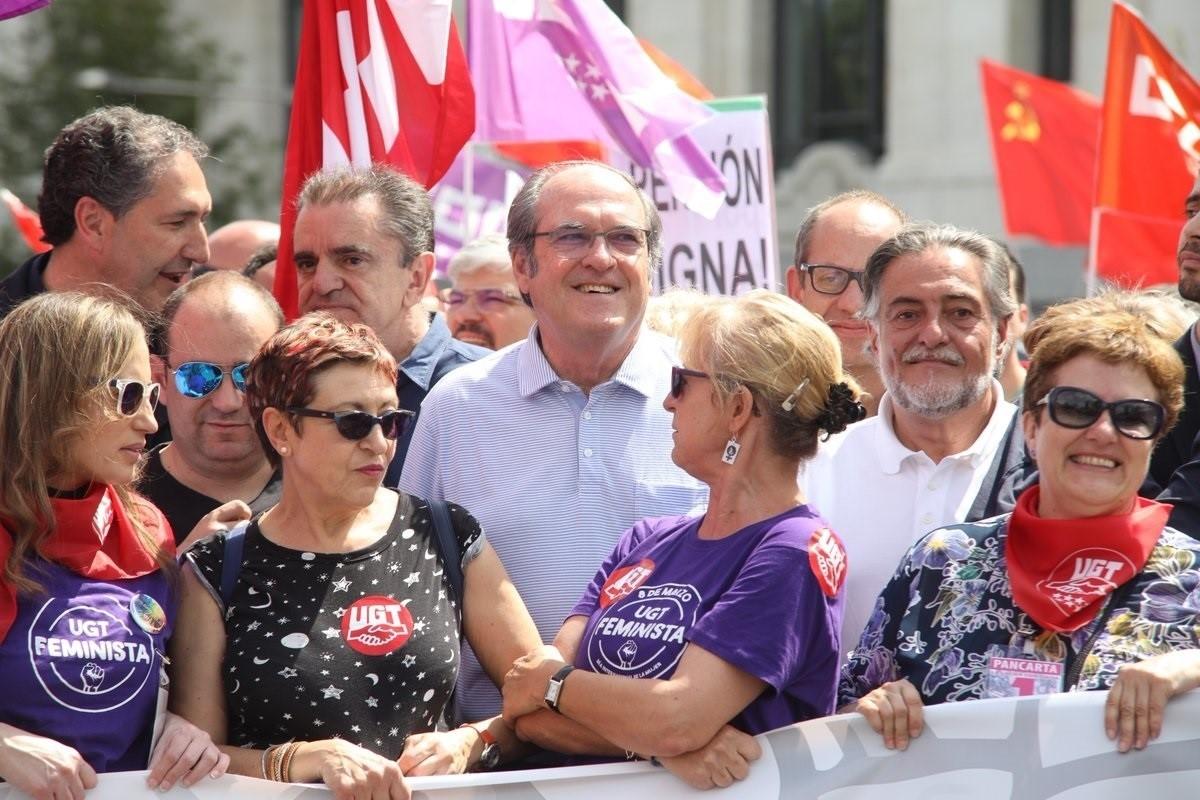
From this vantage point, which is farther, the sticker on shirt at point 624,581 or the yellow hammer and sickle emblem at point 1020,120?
the yellow hammer and sickle emblem at point 1020,120

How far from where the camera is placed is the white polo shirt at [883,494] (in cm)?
428

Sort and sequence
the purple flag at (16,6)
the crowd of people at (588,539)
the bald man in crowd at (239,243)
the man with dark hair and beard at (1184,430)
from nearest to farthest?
1. the crowd of people at (588,539)
2. the man with dark hair and beard at (1184,430)
3. the purple flag at (16,6)
4. the bald man in crowd at (239,243)

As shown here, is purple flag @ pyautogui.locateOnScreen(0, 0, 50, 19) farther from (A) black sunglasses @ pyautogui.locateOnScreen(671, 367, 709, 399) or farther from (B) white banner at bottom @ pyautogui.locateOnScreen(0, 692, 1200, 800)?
(B) white banner at bottom @ pyautogui.locateOnScreen(0, 692, 1200, 800)

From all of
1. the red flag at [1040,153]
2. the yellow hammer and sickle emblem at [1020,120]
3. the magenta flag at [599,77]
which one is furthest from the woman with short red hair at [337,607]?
the yellow hammer and sickle emblem at [1020,120]

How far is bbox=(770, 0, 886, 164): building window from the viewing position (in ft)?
73.9

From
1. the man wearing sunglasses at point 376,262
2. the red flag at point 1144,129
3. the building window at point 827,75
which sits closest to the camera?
the man wearing sunglasses at point 376,262

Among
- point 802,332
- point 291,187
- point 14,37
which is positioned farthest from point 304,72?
point 14,37

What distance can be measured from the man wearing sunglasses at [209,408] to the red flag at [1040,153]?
24.3 ft

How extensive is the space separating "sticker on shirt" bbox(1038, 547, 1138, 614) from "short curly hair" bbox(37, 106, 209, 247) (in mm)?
3069

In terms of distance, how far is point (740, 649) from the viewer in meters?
3.46

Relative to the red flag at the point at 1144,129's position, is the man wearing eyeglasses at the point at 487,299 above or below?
below

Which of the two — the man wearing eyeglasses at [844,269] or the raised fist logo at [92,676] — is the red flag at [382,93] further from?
the raised fist logo at [92,676]

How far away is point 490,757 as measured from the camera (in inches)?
152

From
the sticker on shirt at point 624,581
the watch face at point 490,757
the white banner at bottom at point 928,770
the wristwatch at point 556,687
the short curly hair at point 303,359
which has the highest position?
the short curly hair at point 303,359
